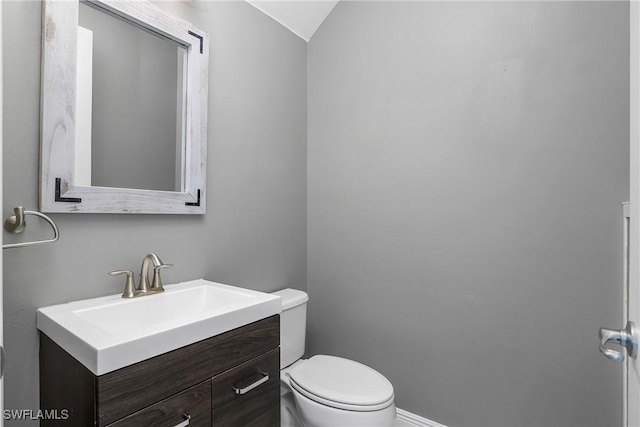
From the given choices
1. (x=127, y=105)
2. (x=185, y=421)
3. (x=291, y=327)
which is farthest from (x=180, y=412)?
(x=127, y=105)

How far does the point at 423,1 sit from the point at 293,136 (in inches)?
37.6

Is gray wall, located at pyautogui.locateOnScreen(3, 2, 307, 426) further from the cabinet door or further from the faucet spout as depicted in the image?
the cabinet door

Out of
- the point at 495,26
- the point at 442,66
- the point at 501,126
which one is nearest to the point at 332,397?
the point at 501,126

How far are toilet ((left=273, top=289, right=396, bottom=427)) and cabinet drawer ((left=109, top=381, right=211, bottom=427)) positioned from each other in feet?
1.75

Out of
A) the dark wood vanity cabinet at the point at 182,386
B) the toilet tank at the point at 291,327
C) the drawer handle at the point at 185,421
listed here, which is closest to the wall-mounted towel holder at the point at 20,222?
the dark wood vanity cabinet at the point at 182,386

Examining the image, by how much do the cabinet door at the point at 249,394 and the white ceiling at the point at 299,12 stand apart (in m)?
1.69

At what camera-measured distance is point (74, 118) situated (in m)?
1.17

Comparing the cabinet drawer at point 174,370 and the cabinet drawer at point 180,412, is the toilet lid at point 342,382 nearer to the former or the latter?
the cabinet drawer at point 174,370

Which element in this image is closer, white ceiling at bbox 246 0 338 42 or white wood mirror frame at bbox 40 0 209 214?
white wood mirror frame at bbox 40 0 209 214

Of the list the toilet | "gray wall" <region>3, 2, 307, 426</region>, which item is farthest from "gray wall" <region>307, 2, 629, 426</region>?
the toilet

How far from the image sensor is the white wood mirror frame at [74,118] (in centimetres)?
111

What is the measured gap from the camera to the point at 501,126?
1.57m

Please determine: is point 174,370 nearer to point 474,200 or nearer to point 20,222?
point 20,222

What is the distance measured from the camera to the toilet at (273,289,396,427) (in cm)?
→ 136
